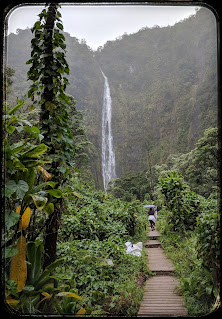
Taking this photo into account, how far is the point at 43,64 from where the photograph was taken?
198cm

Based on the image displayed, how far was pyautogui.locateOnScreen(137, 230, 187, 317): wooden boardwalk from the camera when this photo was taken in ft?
3.75

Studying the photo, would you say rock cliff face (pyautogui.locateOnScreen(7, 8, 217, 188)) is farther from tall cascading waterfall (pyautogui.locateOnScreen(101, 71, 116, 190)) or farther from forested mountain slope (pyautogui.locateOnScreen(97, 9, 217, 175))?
tall cascading waterfall (pyautogui.locateOnScreen(101, 71, 116, 190))

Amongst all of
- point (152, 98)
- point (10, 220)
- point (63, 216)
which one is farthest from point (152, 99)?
point (10, 220)

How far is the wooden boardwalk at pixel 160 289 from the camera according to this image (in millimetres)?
1144

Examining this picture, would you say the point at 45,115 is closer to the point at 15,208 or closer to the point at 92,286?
the point at 15,208

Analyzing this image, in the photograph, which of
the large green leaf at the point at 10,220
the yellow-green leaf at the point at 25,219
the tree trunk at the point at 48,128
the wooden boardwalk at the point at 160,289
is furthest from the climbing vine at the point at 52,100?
the wooden boardwalk at the point at 160,289

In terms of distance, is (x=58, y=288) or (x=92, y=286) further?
(x=92, y=286)

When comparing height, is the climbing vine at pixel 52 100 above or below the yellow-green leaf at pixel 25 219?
above

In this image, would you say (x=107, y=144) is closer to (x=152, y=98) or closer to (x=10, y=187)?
(x=152, y=98)

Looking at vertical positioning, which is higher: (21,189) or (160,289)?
(21,189)

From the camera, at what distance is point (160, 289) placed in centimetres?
237

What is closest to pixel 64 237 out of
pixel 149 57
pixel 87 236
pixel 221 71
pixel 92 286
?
pixel 87 236

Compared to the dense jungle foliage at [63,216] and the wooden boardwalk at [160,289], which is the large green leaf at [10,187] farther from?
→ the wooden boardwalk at [160,289]

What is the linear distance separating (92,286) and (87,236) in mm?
1534
